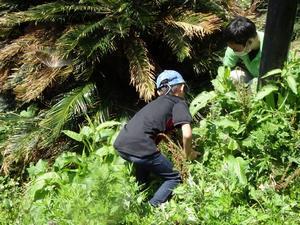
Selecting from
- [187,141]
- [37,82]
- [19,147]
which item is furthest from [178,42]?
[19,147]

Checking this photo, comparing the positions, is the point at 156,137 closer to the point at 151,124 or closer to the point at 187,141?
the point at 151,124

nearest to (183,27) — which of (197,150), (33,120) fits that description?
(197,150)

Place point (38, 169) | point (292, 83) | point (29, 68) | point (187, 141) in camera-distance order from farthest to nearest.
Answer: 1. point (29, 68)
2. point (38, 169)
3. point (187, 141)
4. point (292, 83)

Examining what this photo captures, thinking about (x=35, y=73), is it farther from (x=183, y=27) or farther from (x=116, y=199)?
(x=116, y=199)

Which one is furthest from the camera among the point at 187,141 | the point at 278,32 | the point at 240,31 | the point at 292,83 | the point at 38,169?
the point at 38,169

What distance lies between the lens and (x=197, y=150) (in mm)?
4090

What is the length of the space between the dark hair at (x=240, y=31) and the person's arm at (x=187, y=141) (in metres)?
0.82

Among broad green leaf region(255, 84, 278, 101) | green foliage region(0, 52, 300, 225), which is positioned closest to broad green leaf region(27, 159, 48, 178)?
green foliage region(0, 52, 300, 225)

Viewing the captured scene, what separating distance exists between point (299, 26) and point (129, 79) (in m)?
1.96

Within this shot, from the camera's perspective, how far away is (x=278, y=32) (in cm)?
344

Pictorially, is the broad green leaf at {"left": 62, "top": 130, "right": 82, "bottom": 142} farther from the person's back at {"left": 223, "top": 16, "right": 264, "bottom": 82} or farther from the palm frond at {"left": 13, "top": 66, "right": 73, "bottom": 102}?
A: the person's back at {"left": 223, "top": 16, "right": 264, "bottom": 82}

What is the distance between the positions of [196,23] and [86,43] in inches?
38.9

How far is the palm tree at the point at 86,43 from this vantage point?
183 inches

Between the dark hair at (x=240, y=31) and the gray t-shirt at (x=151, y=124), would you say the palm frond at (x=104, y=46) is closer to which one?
the gray t-shirt at (x=151, y=124)
